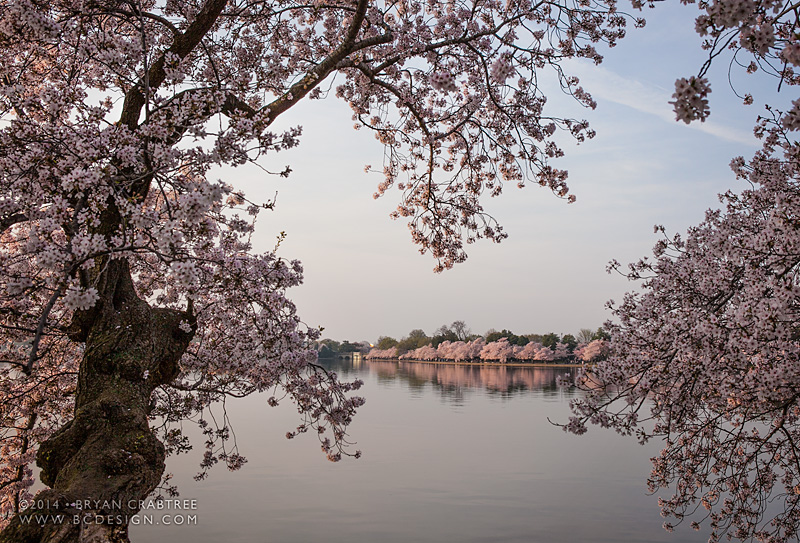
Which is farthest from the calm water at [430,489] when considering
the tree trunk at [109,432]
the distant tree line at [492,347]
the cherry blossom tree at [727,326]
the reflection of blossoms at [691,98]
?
the distant tree line at [492,347]

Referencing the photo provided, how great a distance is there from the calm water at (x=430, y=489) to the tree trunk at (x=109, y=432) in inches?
221

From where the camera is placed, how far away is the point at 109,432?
4473 mm

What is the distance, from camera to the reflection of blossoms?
275cm

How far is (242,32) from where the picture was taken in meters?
7.76

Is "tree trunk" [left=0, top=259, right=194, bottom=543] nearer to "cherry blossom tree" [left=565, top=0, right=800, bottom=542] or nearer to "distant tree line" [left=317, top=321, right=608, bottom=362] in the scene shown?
"cherry blossom tree" [left=565, top=0, right=800, bottom=542]

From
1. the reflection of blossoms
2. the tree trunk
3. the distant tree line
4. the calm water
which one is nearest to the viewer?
the reflection of blossoms

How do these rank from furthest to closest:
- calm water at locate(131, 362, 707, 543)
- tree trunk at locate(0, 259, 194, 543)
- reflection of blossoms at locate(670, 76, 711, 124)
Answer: calm water at locate(131, 362, 707, 543)
tree trunk at locate(0, 259, 194, 543)
reflection of blossoms at locate(670, 76, 711, 124)

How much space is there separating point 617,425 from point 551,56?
5.46 m

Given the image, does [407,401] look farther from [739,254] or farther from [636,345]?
[739,254]

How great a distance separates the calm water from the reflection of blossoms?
8.71 metres

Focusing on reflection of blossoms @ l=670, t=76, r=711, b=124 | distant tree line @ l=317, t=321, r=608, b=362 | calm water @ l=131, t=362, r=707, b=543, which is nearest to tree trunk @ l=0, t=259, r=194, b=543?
reflection of blossoms @ l=670, t=76, r=711, b=124

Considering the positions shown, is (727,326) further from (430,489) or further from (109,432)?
(430,489)

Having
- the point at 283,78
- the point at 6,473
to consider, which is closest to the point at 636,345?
the point at 283,78

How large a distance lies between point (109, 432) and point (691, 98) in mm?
4987
